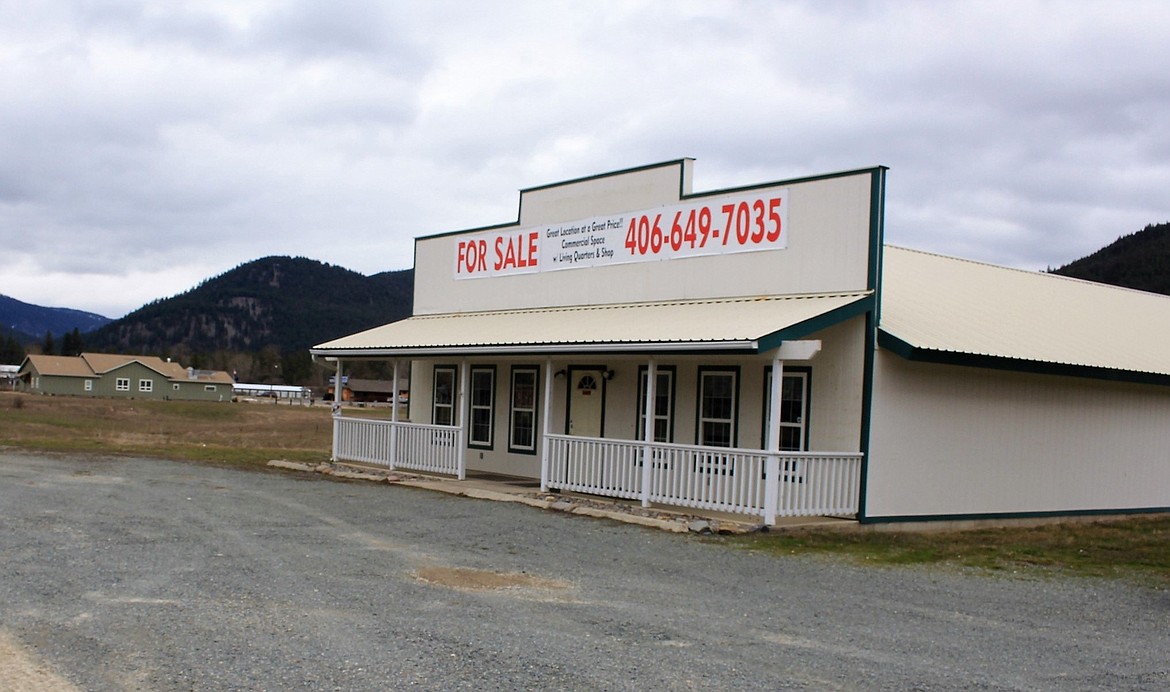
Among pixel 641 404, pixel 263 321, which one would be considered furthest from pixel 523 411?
pixel 263 321

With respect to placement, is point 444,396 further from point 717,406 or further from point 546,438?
point 717,406

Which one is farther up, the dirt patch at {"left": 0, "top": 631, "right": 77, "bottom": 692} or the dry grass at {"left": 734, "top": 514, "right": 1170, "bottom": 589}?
the dirt patch at {"left": 0, "top": 631, "right": 77, "bottom": 692}

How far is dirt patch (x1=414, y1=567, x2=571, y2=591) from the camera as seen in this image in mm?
9242

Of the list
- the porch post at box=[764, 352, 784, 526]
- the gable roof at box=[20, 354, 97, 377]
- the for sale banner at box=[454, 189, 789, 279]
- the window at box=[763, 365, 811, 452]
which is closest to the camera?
the porch post at box=[764, 352, 784, 526]

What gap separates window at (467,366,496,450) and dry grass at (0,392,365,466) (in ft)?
14.8

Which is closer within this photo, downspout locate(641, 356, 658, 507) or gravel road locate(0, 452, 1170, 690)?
gravel road locate(0, 452, 1170, 690)

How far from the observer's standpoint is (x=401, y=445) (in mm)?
20250

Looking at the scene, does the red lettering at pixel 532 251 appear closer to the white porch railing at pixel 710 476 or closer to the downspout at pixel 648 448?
the white porch railing at pixel 710 476

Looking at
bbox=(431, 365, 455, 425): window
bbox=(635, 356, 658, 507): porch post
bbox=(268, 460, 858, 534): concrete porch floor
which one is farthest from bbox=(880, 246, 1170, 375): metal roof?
bbox=(431, 365, 455, 425): window

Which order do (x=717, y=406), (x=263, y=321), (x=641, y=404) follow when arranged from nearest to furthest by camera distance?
(x=717, y=406)
(x=641, y=404)
(x=263, y=321)

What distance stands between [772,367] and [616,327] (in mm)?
2946

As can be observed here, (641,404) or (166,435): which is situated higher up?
(641,404)

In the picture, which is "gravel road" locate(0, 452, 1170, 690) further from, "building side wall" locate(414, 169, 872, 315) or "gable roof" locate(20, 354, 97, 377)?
"gable roof" locate(20, 354, 97, 377)

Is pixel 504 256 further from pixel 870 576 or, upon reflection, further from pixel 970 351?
pixel 870 576
